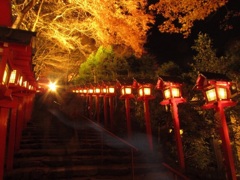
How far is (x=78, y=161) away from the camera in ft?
28.9

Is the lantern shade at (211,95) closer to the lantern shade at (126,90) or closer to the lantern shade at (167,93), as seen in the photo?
the lantern shade at (167,93)

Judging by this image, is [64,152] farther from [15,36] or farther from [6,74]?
[15,36]

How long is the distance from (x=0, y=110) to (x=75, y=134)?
21.0 feet

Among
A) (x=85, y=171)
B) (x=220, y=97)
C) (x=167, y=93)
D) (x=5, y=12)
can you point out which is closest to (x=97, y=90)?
(x=167, y=93)

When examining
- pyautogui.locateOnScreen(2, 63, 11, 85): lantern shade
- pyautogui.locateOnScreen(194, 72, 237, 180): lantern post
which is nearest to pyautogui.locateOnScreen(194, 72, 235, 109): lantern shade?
pyautogui.locateOnScreen(194, 72, 237, 180): lantern post

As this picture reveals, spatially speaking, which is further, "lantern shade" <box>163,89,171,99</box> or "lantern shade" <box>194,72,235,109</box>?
"lantern shade" <box>163,89,171,99</box>

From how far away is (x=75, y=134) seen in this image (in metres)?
12.1

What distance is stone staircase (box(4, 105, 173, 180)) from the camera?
7.84m

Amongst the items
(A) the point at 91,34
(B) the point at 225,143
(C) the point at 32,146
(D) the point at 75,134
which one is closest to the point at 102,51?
(A) the point at 91,34

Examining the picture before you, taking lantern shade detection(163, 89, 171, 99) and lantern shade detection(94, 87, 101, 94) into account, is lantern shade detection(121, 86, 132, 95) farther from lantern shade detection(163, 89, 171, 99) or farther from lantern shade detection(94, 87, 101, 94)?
lantern shade detection(94, 87, 101, 94)

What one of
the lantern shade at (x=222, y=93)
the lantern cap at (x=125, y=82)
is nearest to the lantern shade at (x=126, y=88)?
the lantern cap at (x=125, y=82)

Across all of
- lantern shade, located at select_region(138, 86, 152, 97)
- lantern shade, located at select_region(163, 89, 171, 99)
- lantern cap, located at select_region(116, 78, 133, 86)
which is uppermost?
lantern cap, located at select_region(116, 78, 133, 86)

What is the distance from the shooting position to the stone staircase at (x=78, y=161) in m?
7.84

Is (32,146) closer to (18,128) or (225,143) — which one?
(18,128)
